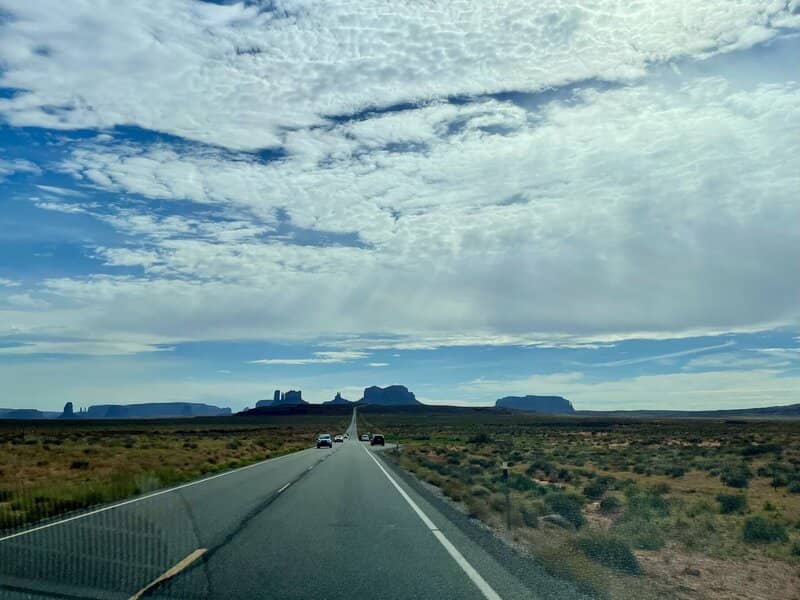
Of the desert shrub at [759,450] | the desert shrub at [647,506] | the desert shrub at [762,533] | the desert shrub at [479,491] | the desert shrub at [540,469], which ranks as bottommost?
the desert shrub at [762,533]

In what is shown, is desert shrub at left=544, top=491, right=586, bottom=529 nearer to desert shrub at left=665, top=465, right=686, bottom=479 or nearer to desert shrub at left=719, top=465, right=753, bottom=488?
desert shrub at left=719, top=465, right=753, bottom=488

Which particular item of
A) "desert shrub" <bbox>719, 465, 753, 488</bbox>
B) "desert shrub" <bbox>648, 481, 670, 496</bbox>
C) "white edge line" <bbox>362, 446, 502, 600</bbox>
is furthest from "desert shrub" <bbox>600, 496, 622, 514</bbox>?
"desert shrub" <bbox>719, 465, 753, 488</bbox>

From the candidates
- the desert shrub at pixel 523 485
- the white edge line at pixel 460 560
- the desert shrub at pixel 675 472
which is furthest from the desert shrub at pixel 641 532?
the desert shrub at pixel 675 472

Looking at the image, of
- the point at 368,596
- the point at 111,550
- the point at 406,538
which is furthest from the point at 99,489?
the point at 368,596

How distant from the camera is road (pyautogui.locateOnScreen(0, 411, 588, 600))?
325 inches

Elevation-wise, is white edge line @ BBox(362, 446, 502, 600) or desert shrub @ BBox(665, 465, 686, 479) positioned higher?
desert shrub @ BBox(665, 465, 686, 479)

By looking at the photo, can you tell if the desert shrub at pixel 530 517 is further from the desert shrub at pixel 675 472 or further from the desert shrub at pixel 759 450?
the desert shrub at pixel 759 450

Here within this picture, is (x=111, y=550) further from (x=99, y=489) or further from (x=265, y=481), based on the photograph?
(x=265, y=481)

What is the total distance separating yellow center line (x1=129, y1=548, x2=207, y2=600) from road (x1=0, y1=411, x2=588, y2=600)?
0.01 meters

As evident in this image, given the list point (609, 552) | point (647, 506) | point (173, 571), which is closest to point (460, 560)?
point (609, 552)

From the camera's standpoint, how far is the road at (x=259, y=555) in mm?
8266

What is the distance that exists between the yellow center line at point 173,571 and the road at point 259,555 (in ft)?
0.04

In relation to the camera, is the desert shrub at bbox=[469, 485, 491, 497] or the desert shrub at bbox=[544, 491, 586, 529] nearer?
the desert shrub at bbox=[544, 491, 586, 529]

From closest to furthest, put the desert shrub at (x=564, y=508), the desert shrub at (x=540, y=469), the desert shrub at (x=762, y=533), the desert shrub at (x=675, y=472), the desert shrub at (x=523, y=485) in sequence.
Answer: the desert shrub at (x=762, y=533) < the desert shrub at (x=564, y=508) < the desert shrub at (x=523, y=485) < the desert shrub at (x=675, y=472) < the desert shrub at (x=540, y=469)
